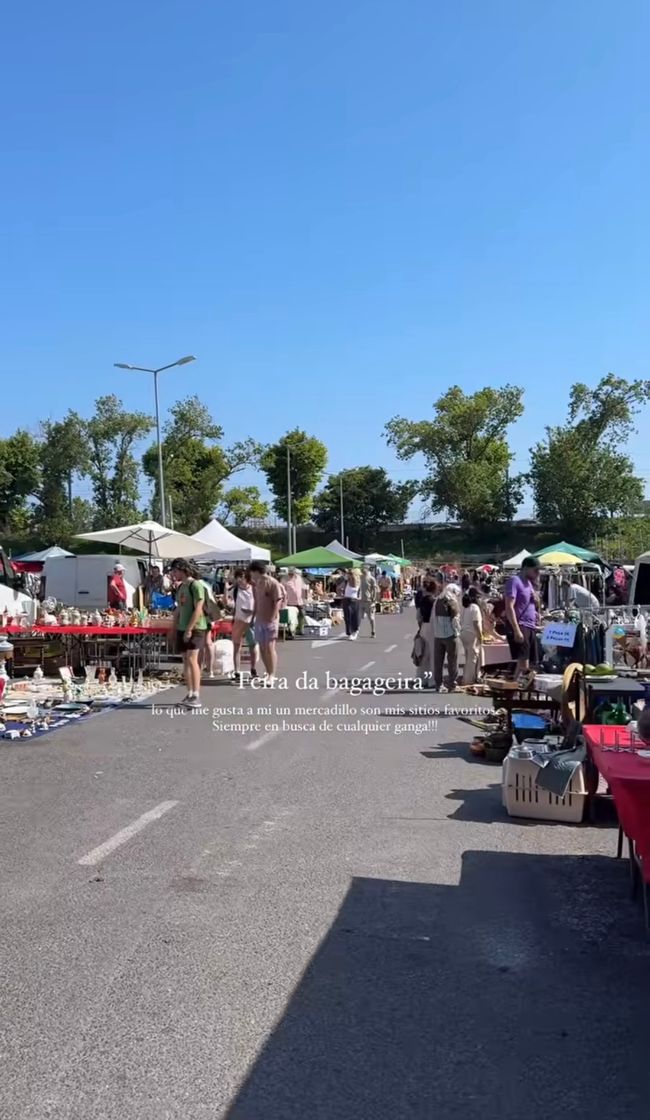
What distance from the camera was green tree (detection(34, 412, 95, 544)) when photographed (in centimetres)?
7475

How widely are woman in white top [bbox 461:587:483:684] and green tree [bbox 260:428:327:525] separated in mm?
65034

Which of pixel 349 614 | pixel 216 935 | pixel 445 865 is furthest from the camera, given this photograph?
pixel 349 614

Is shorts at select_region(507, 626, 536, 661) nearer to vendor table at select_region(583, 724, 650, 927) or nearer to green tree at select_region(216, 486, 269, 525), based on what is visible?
vendor table at select_region(583, 724, 650, 927)

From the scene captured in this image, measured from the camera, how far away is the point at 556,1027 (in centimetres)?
360

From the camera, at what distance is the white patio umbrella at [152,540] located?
20.6 meters

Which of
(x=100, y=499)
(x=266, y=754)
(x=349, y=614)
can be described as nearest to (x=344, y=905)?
(x=266, y=754)

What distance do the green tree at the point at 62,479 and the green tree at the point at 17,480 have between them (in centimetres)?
69

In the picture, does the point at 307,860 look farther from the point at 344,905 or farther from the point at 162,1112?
the point at 162,1112

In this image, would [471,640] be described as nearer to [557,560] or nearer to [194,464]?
[557,560]

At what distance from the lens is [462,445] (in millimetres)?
86812

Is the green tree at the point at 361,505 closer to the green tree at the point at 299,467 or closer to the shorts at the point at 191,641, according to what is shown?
the green tree at the point at 299,467

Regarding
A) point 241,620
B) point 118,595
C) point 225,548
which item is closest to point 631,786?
point 241,620

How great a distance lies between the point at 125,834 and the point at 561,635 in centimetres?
425

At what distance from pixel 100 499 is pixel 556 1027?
74.0m
